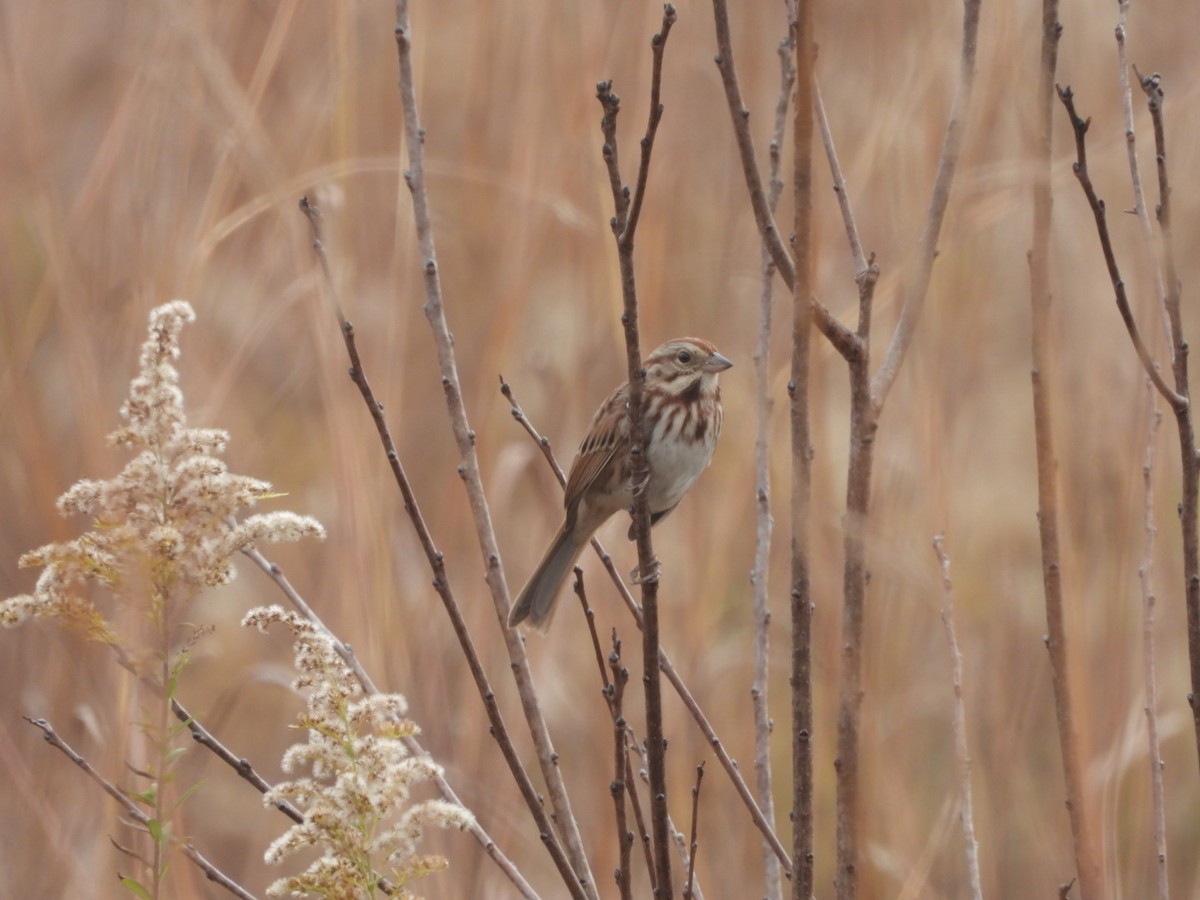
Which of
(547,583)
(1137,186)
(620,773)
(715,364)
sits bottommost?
(620,773)

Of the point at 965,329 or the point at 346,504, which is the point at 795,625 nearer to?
the point at 346,504

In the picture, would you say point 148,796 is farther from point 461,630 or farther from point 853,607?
point 853,607

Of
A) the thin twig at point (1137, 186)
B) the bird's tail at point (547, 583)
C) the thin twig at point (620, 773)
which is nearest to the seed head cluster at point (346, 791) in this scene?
the thin twig at point (620, 773)

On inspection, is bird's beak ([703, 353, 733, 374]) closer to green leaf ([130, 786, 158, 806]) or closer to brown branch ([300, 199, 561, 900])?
brown branch ([300, 199, 561, 900])

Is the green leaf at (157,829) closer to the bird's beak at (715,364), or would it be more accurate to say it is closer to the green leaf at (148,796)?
the green leaf at (148,796)

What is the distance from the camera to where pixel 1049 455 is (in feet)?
4.16

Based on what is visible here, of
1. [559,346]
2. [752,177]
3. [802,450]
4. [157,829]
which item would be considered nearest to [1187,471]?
[802,450]

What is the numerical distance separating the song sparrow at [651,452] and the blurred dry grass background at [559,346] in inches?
3.2

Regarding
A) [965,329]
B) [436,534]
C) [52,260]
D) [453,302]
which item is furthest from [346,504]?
[965,329]

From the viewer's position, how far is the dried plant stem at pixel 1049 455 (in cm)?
125

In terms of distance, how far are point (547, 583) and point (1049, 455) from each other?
1368 mm

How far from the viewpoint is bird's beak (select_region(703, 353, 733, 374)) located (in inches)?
99.9

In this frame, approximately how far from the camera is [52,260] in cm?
236

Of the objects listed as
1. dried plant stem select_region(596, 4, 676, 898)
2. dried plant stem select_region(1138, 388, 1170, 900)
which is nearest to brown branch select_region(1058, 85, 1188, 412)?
dried plant stem select_region(1138, 388, 1170, 900)
